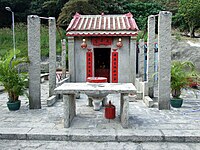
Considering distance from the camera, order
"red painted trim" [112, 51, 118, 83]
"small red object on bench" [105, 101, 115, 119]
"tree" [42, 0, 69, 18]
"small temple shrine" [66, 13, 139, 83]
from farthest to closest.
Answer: "tree" [42, 0, 69, 18] → "red painted trim" [112, 51, 118, 83] → "small temple shrine" [66, 13, 139, 83] → "small red object on bench" [105, 101, 115, 119]

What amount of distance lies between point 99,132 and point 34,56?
3458 mm

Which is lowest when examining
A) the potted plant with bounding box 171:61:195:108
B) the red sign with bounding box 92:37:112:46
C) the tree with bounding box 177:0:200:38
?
the potted plant with bounding box 171:61:195:108

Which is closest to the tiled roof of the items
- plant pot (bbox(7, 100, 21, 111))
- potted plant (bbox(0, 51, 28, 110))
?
potted plant (bbox(0, 51, 28, 110))

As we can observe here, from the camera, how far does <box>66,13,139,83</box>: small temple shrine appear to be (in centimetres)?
1066

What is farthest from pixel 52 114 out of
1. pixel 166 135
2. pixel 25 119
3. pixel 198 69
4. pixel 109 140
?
pixel 198 69

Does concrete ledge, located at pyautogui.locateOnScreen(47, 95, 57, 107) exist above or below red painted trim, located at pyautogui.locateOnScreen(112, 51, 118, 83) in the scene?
below

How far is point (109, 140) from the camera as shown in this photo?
17.1 ft

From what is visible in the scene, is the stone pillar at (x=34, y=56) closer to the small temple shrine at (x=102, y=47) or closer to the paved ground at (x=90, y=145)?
the paved ground at (x=90, y=145)

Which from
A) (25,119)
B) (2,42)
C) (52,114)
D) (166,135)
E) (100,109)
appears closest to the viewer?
(166,135)

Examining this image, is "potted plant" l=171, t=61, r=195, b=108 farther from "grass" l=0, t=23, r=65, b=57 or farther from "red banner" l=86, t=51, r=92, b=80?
"grass" l=0, t=23, r=65, b=57

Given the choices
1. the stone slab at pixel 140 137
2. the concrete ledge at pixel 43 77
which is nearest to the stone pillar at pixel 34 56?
the stone slab at pixel 140 137

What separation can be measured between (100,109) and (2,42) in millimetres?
17719

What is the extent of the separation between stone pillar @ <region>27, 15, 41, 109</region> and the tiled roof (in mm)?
3073

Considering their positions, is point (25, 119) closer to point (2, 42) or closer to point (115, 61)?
point (115, 61)
